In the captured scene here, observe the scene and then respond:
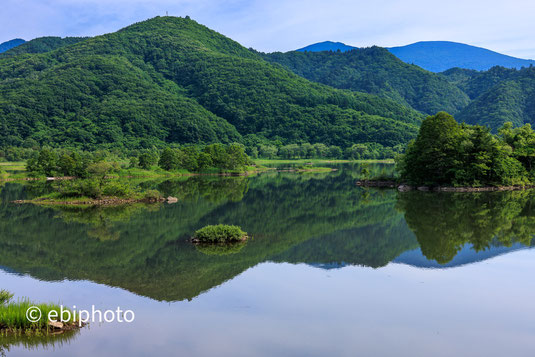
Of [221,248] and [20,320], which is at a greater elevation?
[20,320]

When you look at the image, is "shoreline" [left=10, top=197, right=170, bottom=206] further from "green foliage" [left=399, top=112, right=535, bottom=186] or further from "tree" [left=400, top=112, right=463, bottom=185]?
"green foliage" [left=399, top=112, right=535, bottom=186]

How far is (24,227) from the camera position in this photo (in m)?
29.1

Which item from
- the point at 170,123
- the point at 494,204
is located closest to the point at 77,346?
the point at 494,204

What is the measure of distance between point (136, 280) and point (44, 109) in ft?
541

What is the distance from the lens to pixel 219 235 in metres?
23.4

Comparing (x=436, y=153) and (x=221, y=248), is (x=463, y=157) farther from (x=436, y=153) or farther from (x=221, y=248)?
(x=221, y=248)

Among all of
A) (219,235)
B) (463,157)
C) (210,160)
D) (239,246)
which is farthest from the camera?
(210,160)

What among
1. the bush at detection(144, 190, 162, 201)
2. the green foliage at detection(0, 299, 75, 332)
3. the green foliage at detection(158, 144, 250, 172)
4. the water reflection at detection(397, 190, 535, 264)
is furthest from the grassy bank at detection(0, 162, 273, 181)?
the green foliage at detection(0, 299, 75, 332)

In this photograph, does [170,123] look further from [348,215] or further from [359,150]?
[348,215]

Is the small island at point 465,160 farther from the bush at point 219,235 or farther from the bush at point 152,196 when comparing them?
the bush at point 219,235

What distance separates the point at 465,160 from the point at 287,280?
40.7m

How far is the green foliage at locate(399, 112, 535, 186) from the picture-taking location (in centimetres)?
5081

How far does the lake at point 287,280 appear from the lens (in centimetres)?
1186

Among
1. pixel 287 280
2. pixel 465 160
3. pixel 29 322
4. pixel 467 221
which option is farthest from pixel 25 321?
pixel 465 160
